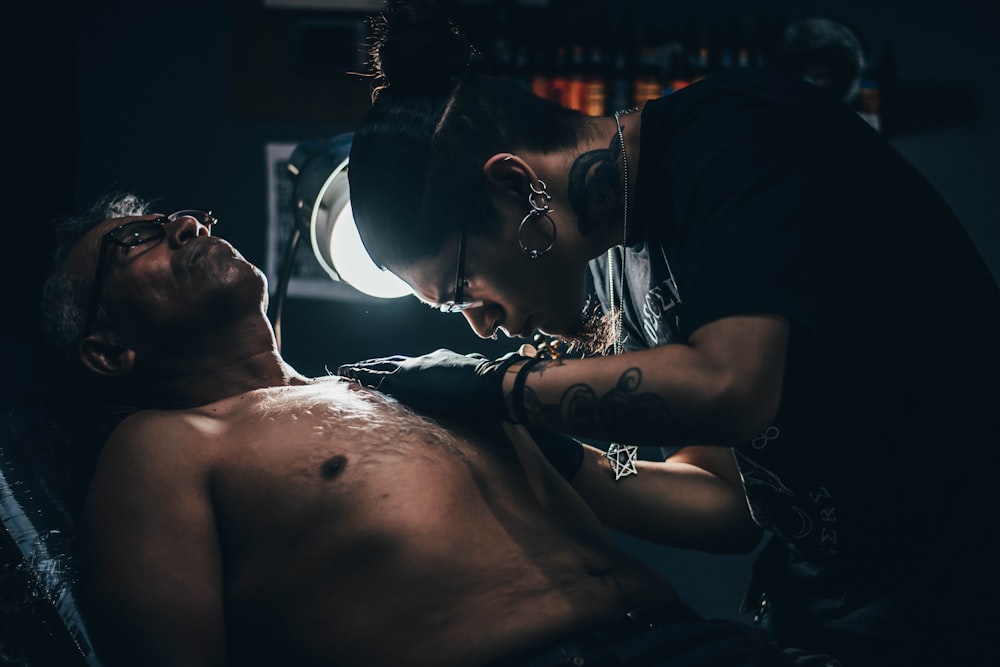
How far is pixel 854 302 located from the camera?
3.64 feet

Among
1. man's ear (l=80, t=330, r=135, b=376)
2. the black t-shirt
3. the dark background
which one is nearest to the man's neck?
man's ear (l=80, t=330, r=135, b=376)

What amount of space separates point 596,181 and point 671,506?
62 centimetres

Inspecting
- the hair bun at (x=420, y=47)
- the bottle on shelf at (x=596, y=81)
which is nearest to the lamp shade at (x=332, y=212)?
the hair bun at (x=420, y=47)

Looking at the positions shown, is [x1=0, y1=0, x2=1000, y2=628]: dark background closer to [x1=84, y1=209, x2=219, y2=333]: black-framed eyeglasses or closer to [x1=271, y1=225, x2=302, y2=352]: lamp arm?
[x1=271, y1=225, x2=302, y2=352]: lamp arm

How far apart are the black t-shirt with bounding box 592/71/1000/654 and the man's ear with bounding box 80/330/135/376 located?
0.93 metres

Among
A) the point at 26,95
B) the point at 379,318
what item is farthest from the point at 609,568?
the point at 26,95

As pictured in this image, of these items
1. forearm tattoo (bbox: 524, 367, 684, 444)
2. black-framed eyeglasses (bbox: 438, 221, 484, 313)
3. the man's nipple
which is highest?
black-framed eyeglasses (bbox: 438, 221, 484, 313)

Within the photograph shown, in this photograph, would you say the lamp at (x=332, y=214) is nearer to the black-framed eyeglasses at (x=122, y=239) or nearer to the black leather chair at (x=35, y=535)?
the black-framed eyeglasses at (x=122, y=239)

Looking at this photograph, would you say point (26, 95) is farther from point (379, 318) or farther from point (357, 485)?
point (357, 485)

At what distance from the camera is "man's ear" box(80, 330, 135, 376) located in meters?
1.49

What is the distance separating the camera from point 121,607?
44.5 inches

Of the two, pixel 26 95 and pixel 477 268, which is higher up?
pixel 26 95

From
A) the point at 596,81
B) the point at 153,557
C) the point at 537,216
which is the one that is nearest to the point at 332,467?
the point at 153,557

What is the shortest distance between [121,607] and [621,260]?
3.06 ft
